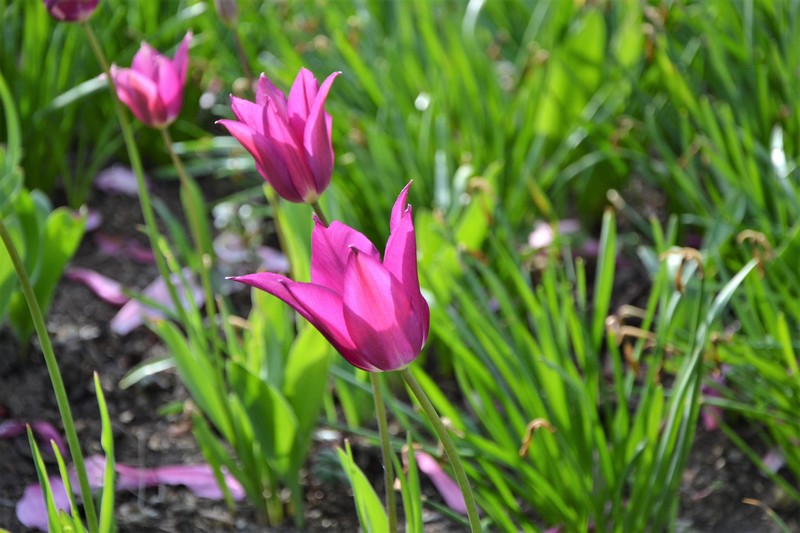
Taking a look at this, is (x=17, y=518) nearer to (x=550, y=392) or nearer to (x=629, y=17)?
(x=550, y=392)

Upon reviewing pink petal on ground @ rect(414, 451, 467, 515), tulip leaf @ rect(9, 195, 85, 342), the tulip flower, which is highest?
the tulip flower

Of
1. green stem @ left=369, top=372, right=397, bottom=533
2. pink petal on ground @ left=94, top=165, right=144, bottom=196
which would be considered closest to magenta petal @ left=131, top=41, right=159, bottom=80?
green stem @ left=369, top=372, right=397, bottom=533

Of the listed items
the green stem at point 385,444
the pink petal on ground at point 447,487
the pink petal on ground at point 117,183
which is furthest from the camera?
the pink petal on ground at point 117,183

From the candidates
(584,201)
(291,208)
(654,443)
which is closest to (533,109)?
(584,201)

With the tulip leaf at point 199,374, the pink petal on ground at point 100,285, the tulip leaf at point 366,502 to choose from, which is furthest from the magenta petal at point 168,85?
the pink petal on ground at point 100,285

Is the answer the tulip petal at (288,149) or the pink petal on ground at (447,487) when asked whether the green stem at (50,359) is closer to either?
the tulip petal at (288,149)

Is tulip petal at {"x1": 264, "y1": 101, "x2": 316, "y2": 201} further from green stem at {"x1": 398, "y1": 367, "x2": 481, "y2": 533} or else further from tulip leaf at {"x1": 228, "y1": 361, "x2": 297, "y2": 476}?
tulip leaf at {"x1": 228, "y1": 361, "x2": 297, "y2": 476}
